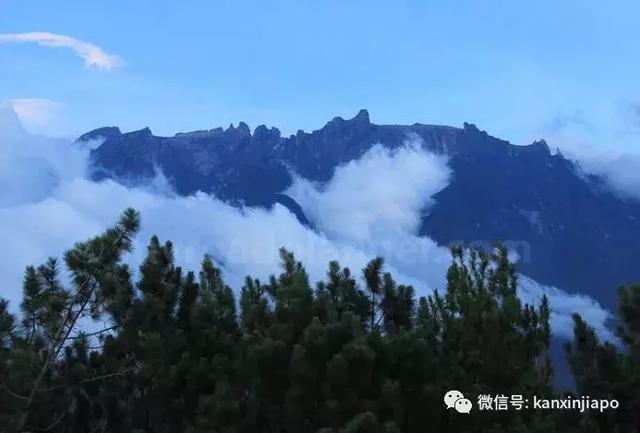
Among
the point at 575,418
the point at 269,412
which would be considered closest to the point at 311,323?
the point at 269,412

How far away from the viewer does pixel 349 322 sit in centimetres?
649

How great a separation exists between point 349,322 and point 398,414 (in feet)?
3.22

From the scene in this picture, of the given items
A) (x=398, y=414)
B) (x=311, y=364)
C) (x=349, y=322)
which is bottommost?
Answer: (x=398, y=414)

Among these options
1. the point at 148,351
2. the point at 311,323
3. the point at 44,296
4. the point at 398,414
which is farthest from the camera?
the point at 148,351

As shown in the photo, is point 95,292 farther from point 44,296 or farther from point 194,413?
point 194,413

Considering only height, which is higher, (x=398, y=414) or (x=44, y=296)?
(x=44, y=296)

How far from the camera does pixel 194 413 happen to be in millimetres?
7781

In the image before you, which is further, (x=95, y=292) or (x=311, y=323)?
(x=95, y=292)

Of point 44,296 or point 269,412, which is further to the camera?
point 44,296

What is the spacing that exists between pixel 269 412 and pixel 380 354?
1290mm

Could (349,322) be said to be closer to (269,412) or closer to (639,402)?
(269,412)

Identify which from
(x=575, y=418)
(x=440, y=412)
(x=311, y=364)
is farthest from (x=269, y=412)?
(x=575, y=418)

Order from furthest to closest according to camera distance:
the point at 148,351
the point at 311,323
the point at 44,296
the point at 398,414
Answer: the point at 148,351 → the point at 44,296 → the point at 311,323 → the point at 398,414

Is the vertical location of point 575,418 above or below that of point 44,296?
below
